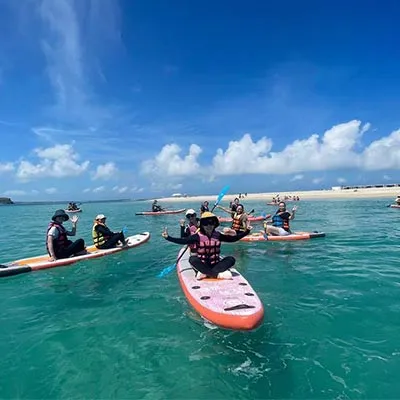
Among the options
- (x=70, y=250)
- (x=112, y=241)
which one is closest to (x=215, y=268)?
(x=70, y=250)

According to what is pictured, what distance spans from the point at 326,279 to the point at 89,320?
20.4 feet

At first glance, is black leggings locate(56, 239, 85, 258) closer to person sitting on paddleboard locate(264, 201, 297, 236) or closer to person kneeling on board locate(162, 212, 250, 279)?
person kneeling on board locate(162, 212, 250, 279)

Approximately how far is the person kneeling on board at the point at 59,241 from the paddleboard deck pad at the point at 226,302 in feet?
17.8

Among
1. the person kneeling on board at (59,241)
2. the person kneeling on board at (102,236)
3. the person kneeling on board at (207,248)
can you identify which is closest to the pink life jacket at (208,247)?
the person kneeling on board at (207,248)

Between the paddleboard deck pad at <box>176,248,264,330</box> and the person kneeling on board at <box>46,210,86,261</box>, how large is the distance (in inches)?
214

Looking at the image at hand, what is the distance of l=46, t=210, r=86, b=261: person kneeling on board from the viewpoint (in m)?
→ 10.8

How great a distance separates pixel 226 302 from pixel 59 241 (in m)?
7.76

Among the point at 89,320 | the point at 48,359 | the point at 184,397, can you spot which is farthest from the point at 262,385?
the point at 89,320

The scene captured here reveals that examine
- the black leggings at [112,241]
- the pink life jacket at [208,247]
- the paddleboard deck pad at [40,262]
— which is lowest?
the paddleboard deck pad at [40,262]

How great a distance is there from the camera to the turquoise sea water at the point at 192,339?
4516 millimetres

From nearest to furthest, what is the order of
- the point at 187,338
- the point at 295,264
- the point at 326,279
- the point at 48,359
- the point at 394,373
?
the point at 394,373
the point at 48,359
the point at 187,338
the point at 326,279
the point at 295,264

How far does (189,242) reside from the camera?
24.3 feet

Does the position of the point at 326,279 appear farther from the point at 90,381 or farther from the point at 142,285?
the point at 90,381

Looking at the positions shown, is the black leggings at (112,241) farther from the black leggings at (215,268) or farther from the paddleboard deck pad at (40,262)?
the black leggings at (215,268)
